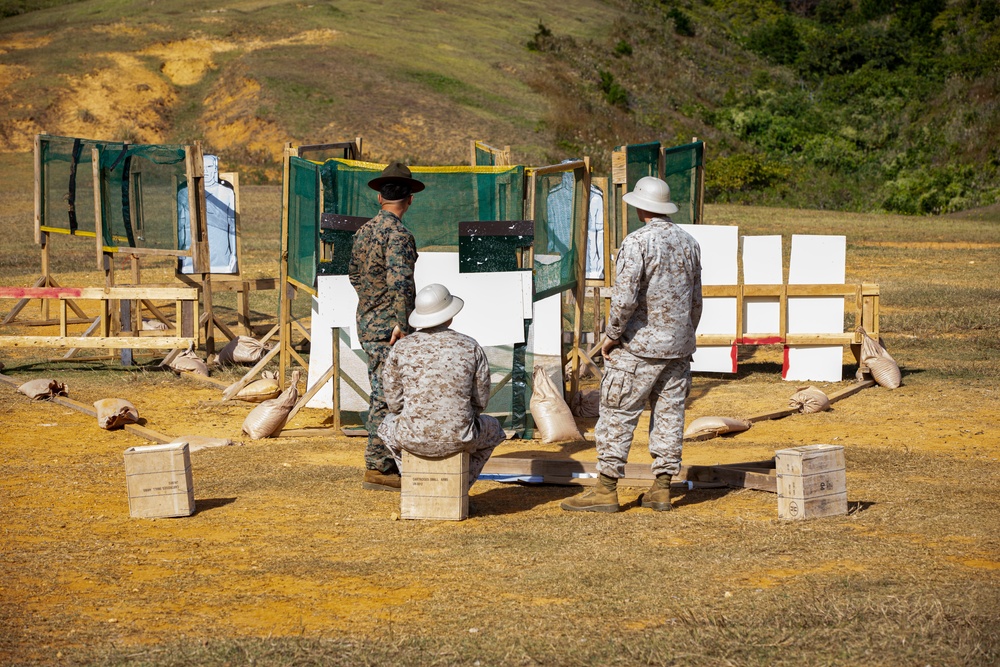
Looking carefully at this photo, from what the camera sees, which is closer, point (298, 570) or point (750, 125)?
point (298, 570)

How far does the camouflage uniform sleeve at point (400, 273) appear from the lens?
775 centimetres

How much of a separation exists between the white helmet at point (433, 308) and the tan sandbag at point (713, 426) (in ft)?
11.6

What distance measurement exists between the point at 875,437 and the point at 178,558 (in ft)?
19.6

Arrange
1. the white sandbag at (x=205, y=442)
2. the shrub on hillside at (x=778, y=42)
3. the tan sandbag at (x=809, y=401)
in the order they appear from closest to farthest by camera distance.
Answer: the white sandbag at (x=205, y=442) → the tan sandbag at (x=809, y=401) → the shrub on hillside at (x=778, y=42)

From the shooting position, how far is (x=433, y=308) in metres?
7.05

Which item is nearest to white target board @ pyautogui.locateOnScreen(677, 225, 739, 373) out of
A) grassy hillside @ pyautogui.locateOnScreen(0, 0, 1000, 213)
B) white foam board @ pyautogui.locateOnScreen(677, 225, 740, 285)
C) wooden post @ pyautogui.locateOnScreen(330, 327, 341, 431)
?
white foam board @ pyautogui.locateOnScreen(677, 225, 740, 285)

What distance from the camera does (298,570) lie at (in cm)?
613

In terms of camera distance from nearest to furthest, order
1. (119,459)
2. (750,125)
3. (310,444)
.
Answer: (119,459), (310,444), (750,125)

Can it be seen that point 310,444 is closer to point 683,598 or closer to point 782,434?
point 782,434

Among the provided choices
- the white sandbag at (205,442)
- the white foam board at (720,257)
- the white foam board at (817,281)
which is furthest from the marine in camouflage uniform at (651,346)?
the white foam board at (817,281)

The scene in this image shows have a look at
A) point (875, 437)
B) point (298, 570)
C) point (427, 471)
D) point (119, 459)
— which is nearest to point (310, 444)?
point (119, 459)

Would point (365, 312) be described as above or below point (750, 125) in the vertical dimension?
below

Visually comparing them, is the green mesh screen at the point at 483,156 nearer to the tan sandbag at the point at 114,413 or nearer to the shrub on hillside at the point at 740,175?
the tan sandbag at the point at 114,413

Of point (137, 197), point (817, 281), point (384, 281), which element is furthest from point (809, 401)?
point (137, 197)
